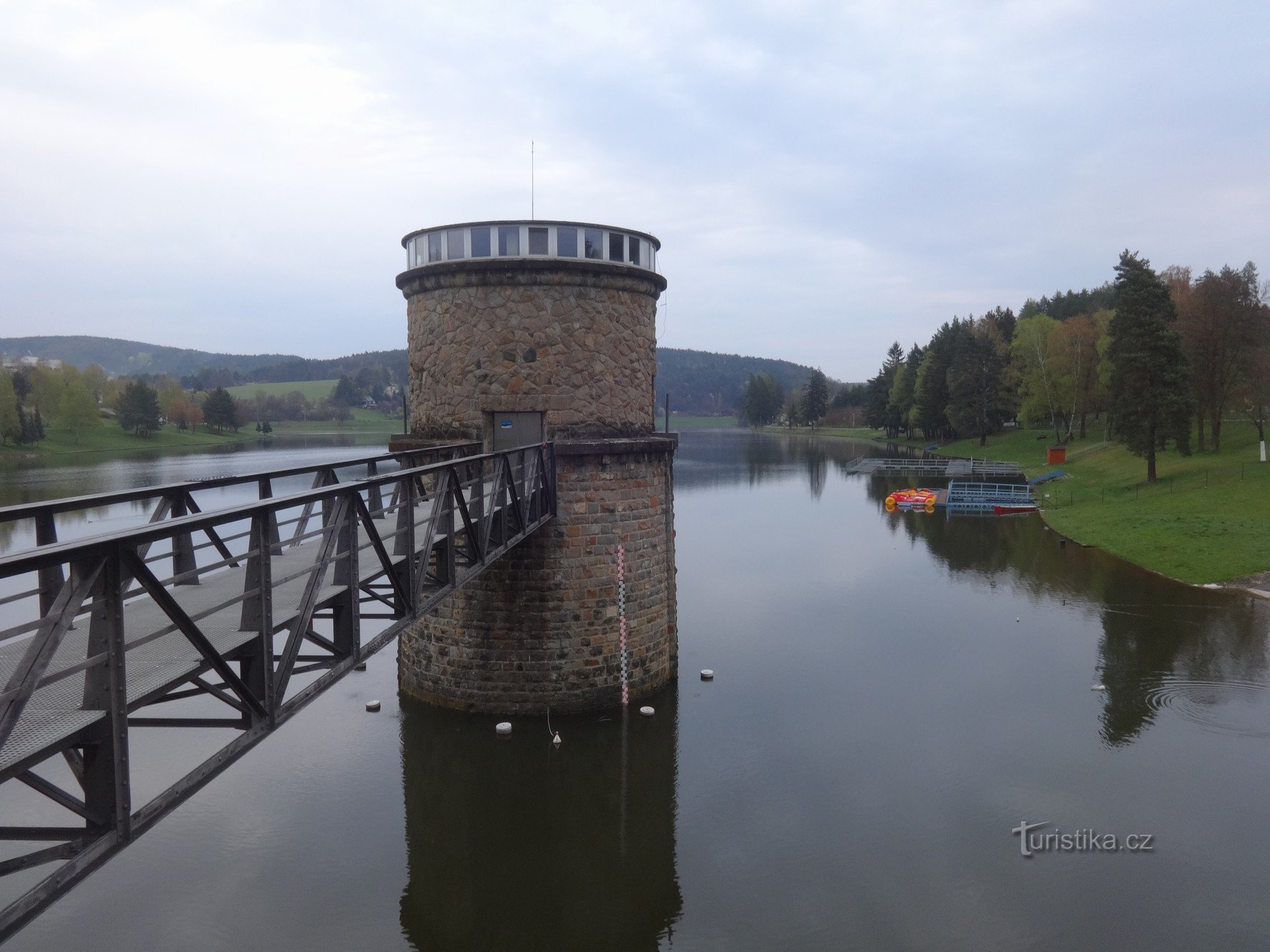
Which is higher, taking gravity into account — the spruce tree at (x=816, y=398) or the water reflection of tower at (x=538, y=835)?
the spruce tree at (x=816, y=398)

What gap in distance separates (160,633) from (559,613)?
31.8ft

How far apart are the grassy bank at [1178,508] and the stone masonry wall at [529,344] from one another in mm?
21600

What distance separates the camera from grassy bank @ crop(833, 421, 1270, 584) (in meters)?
27.8

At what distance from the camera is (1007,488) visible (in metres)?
52.2

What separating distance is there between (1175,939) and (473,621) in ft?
35.4

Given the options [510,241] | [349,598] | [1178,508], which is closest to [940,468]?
[1178,508]

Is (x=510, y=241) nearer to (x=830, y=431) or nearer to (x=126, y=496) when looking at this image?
(x=126, y=496)

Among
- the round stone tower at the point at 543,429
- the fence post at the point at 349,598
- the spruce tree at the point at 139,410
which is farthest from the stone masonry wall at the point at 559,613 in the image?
the spruce tree at the point at 139,410

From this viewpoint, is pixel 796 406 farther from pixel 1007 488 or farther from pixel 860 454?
pixel 1007 488

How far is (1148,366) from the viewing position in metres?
40.2

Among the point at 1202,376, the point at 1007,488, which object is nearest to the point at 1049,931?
the point at 1202,376

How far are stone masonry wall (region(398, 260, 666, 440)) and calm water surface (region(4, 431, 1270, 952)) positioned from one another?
5.51 meters

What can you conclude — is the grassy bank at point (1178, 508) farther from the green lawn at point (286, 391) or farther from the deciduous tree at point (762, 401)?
the green lawn at point (286, 391)

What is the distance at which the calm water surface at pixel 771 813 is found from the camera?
9.88m
